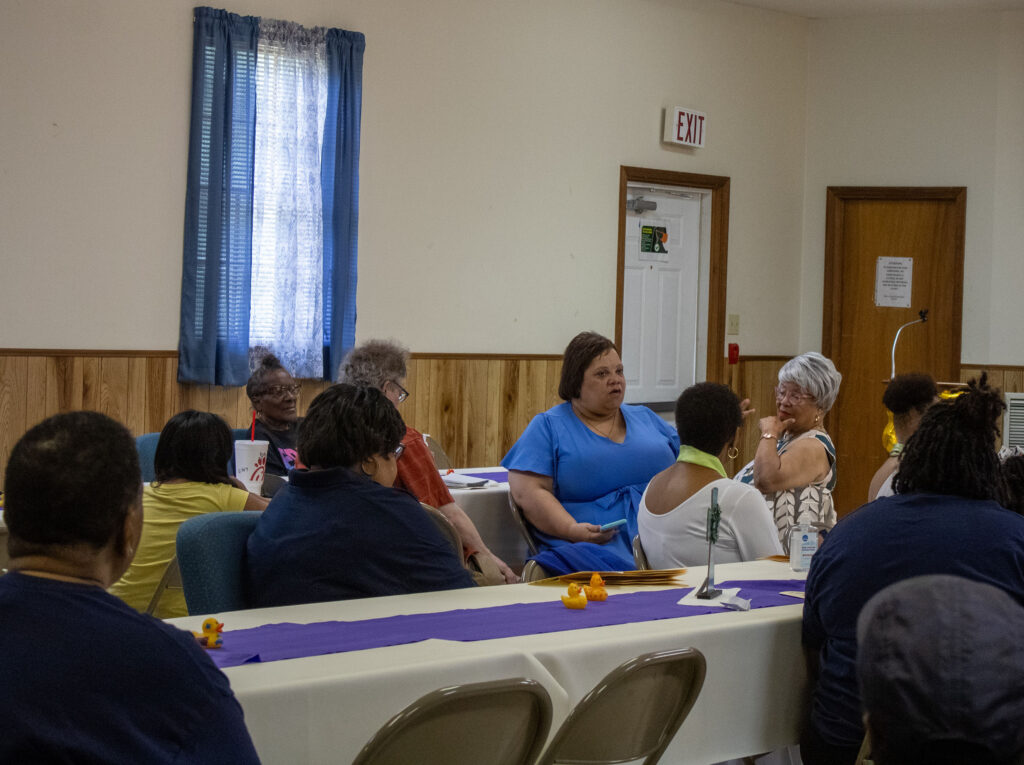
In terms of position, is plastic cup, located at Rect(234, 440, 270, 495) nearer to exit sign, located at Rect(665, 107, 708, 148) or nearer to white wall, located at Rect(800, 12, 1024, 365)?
exit sign, located at Rect(665, 107, 708, 148)

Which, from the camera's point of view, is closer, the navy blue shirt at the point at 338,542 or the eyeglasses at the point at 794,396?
the navy blue shirt at the point at 338,542

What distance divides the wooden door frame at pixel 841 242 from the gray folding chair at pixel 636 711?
5995 mm

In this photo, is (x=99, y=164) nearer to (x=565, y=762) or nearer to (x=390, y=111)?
(x=390, y=111)

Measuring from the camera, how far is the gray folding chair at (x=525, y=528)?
4.02 m

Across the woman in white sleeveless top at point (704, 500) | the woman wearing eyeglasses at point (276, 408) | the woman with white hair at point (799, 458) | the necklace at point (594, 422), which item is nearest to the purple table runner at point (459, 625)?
the woman in white sleeveless top at point (704, 500)

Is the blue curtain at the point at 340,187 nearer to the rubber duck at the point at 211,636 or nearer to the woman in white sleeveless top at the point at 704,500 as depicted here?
the woman in white sleeveless top at the point at 704,500

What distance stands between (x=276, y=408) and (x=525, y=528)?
1.10m

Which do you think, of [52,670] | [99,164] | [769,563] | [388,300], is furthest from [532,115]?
[52,670]

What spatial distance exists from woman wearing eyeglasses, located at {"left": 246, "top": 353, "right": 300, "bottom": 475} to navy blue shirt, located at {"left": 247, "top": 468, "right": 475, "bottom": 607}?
1809 millimetres

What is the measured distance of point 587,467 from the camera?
4.01m

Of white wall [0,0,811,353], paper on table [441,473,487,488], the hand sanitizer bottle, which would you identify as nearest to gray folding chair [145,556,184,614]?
paper on table [441,473,487,488]

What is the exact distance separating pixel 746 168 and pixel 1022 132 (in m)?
1.79

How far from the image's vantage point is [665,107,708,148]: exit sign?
717 centimetres

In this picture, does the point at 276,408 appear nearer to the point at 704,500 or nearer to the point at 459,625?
the point at 704,500
